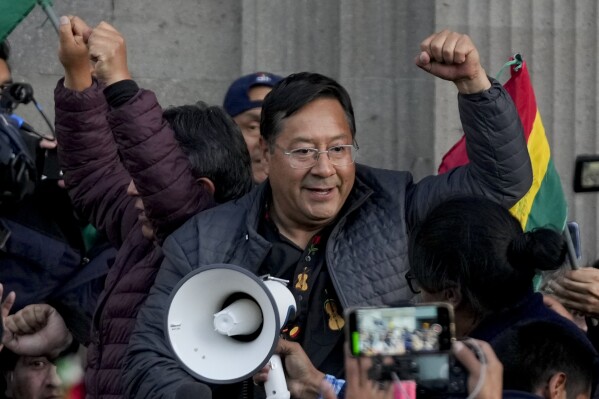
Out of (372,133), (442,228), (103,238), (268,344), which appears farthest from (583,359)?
(372,133)

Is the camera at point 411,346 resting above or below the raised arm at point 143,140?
below

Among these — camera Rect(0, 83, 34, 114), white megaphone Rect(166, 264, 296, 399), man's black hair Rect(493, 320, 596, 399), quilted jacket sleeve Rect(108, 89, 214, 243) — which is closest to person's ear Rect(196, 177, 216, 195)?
quilted jacket sleeve Rect(108, 89, 214, 243)

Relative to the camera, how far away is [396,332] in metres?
3.27

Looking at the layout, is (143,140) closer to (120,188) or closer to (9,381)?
(120,188)

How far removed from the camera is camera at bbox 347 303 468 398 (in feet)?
10.6

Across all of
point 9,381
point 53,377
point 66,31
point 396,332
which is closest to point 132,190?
point 66,31

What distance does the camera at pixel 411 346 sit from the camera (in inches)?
128

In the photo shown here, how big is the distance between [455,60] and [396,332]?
4.99ft

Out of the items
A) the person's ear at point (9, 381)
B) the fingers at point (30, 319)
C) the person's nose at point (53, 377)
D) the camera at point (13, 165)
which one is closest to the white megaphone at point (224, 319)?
the camera at point (13, 165)

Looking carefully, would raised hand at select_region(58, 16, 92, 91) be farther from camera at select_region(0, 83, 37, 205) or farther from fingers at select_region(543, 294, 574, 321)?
fingers at select_region(543, 294, 574, 321)

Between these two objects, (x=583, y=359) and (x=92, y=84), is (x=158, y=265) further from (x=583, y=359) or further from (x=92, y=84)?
→ (x=583, y=359)

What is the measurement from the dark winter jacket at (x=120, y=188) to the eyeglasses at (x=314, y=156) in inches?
17.6

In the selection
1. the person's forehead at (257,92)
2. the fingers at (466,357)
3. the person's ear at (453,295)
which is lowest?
the fingers at (466,357)

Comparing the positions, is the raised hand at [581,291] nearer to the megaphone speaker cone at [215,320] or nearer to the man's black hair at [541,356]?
the megaphone speaker cone at [215,320]
